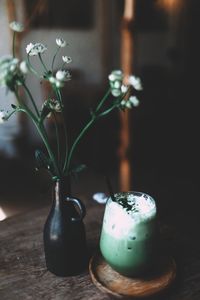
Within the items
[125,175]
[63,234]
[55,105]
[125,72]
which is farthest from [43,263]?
[125,72]

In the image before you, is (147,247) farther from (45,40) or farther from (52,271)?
(45,40)

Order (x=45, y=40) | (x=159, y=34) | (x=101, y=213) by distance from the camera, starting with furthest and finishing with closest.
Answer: (x=159, y=34) < (x=45, y=40) < (x=101, y=213)

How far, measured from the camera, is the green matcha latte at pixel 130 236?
2.59 feet

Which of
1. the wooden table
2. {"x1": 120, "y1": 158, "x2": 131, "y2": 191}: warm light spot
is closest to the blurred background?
{"x1": 120, "y1": 158, "x2": 131, "y2": 191}: warm light spot

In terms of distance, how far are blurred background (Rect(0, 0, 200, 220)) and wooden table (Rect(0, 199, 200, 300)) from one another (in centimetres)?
160

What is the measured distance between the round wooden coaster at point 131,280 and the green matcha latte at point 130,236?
0.09ft

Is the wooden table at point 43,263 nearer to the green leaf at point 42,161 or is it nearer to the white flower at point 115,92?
the green leaf at point 42,161

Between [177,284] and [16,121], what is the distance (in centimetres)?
278

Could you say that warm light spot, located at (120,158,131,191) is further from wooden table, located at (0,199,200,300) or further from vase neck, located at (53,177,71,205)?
vase neck, located at (53,177,71,205)

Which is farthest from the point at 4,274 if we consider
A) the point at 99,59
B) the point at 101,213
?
the point at 99,59

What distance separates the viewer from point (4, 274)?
2.95 feet

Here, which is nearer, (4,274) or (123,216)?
(123,216)

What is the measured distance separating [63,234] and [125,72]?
9.44 ft

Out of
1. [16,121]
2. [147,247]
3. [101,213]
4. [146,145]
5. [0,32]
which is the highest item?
[0,32]
